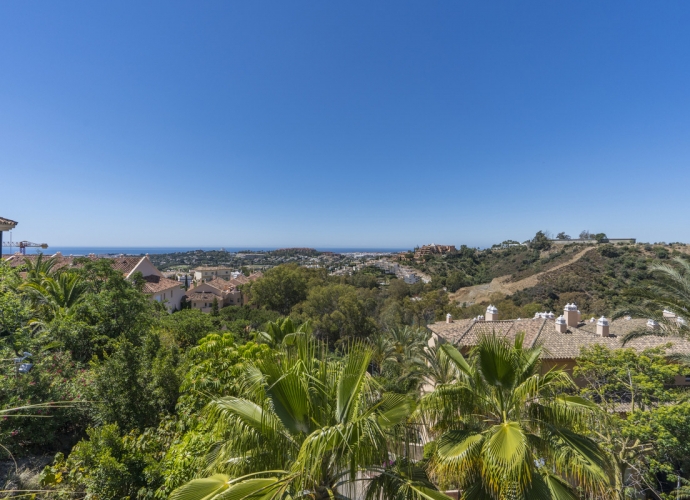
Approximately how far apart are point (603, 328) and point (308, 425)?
18.1 metres

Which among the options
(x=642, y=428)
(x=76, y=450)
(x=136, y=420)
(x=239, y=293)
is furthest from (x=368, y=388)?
(x=239, y=293)

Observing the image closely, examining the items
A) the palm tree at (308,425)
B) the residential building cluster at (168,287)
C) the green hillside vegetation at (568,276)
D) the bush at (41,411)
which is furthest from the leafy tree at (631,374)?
the residential building cluster at (168,287)

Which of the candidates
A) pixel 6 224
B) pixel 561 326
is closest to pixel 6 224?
pixel 6 224

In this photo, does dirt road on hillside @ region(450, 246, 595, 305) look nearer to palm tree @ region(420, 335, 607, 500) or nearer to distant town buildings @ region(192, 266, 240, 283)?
palm tree @ region(420, 335, 607, 500)

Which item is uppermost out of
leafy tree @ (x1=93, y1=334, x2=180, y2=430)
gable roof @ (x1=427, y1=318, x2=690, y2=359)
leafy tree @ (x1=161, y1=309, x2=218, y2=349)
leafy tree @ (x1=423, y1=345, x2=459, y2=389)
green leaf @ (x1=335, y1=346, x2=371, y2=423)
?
green leaf @ (x1=335, y1=346, x2=371, y2=423)

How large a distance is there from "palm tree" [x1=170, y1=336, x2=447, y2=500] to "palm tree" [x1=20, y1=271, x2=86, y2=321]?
12.6m

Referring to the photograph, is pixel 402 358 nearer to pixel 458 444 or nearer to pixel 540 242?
pixel 458 444

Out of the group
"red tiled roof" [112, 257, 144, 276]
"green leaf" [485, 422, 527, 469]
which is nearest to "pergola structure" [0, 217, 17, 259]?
"green leaf" [485, 422, 527, 469]

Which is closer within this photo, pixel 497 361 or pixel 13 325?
pixel 497 361

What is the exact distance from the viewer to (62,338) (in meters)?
9.15

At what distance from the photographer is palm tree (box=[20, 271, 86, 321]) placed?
11.9m

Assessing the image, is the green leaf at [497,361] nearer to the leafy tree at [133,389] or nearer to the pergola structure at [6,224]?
the leafy tree at [133,389]

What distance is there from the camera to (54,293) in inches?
491

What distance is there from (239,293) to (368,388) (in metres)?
51.5
